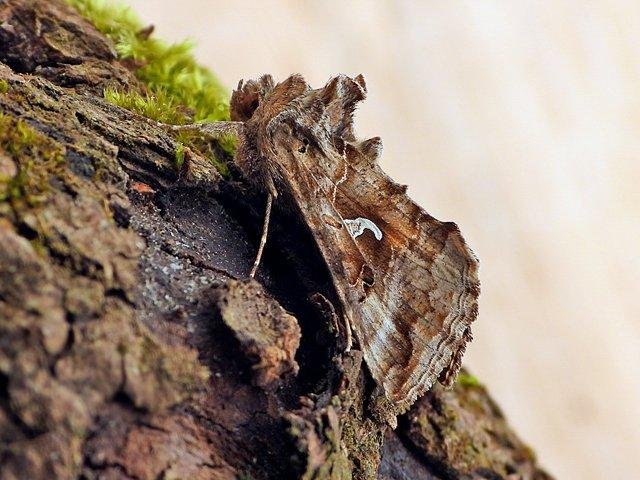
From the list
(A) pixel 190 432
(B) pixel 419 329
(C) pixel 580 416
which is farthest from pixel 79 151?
(C) pixel 580 416

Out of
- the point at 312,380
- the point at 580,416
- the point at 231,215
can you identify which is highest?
the point at 580,416

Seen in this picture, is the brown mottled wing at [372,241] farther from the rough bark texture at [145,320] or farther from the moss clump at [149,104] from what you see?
the moss clump at [149,104]

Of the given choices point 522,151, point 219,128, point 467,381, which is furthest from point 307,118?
point 522,151

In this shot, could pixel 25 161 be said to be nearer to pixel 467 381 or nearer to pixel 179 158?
pixel 179 158

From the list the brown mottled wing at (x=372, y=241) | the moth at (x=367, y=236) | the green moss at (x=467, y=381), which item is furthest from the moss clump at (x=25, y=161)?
the green moss at (x=467, y=381)

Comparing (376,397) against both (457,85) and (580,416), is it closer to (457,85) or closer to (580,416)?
(580,416)

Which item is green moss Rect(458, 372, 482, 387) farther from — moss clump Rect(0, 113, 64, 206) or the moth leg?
moss clump Rect(0, 113, 64, 206)
